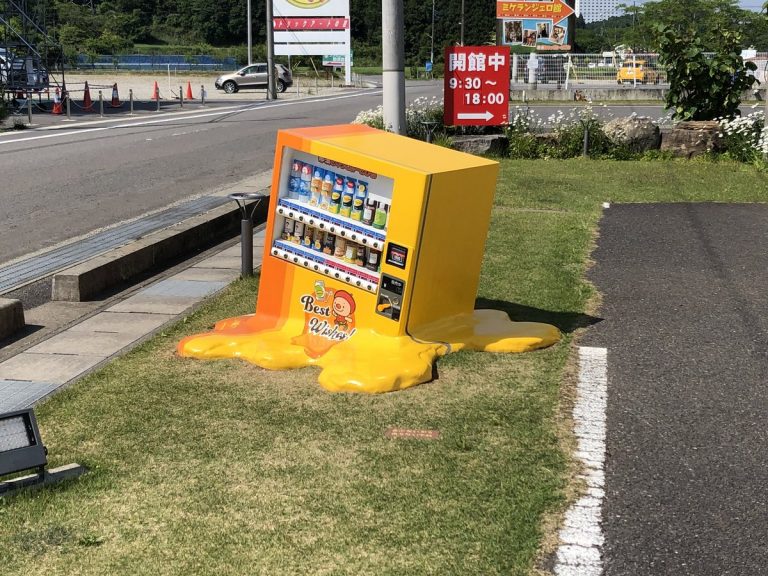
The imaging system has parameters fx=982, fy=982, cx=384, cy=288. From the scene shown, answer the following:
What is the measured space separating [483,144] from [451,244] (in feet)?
37.4

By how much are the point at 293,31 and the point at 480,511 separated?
56.9 meters

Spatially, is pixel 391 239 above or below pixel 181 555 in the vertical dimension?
above

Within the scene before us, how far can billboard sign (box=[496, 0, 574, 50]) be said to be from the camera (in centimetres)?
3781

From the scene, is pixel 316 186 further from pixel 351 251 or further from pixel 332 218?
pixel 351 251

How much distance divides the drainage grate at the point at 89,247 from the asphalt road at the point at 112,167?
15.5 inches

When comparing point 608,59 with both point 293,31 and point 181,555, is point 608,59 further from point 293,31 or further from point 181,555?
point 181,555

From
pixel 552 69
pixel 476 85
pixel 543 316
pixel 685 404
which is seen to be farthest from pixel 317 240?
pixel 552 69

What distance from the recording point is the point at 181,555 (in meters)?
3.61

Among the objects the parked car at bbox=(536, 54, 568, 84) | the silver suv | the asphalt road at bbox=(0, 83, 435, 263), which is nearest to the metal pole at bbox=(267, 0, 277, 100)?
the silver suv

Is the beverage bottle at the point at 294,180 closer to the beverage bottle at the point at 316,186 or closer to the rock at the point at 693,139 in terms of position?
the beverage bottle at the point at 316,186

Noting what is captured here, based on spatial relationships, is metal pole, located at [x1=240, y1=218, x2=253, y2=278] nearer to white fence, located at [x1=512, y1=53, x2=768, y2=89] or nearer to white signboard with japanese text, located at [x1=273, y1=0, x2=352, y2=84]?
white fence, located at [x1=512, y1=53, x2=768, y2=89]

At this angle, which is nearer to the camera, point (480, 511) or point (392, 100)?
point (480, 511)

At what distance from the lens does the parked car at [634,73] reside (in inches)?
1561

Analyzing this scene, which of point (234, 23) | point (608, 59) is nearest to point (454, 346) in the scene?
point (608, 59)
